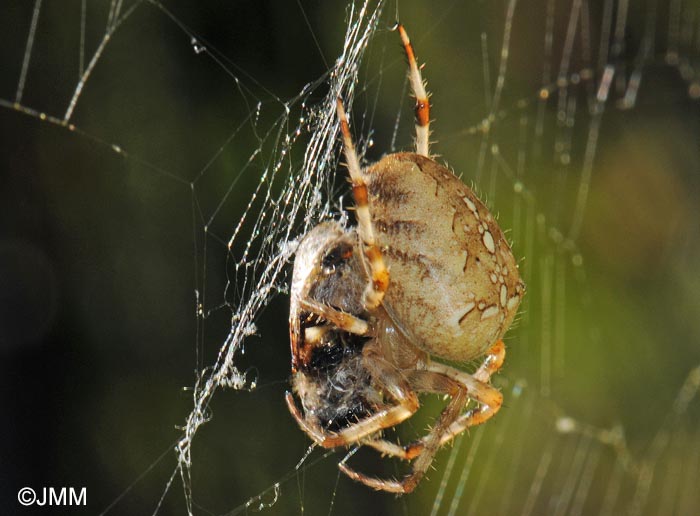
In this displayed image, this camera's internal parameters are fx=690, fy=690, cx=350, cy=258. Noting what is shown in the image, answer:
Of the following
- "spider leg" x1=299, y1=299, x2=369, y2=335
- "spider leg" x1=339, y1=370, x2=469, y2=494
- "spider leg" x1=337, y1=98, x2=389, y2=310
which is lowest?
"spider leg" x1=339, y1=370, x2=469, y2=494

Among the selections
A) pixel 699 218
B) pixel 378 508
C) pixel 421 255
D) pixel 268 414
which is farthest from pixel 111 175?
pixel 699 218

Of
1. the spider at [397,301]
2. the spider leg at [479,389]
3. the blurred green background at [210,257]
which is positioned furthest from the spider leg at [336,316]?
the blurred green background at [210,257]

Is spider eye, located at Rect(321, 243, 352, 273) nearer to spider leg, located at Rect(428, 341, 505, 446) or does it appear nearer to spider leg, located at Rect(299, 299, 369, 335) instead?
spider leg, located at Rect(299, 299, 369, 335)

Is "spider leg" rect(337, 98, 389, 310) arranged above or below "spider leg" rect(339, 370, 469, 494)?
above

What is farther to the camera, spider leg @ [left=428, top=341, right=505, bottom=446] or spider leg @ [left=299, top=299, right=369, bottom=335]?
spider leg @ [left=428, top=341, right=505, bottom=446]

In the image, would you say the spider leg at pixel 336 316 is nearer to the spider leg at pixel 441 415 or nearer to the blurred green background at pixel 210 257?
the spider leg at pixel 441 415

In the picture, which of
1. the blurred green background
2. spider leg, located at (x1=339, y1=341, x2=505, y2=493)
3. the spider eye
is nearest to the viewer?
the spider eye

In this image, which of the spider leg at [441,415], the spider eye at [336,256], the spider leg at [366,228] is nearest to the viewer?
the spider leg at [366,228]

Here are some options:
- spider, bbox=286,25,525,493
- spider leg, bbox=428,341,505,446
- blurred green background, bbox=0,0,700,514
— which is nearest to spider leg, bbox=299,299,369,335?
spider, bbox=286,25,525,493

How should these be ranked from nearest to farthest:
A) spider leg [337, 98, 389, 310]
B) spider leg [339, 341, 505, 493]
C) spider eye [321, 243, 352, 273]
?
1. spider leg [337, 98, 389, 310]
2. spider eye [321, 243, 352, 273]
3. spider leg [339, 341, 505, 493]
